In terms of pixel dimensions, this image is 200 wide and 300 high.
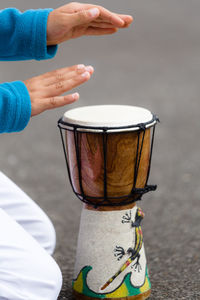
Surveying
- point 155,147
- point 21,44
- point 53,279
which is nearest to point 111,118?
point 21,44

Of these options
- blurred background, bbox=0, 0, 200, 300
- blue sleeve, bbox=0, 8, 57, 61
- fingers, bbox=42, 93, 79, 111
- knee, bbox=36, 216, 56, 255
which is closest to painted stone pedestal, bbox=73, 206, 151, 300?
blurred background, bbox=0, 0, 200, 300

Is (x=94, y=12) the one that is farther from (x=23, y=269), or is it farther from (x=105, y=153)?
(x=23, y=269)

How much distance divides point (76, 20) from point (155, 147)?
2039 millimetres

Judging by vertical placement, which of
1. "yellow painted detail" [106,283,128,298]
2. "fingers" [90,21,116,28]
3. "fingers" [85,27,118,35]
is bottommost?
"yellow painted detail" [106,283,128,298]

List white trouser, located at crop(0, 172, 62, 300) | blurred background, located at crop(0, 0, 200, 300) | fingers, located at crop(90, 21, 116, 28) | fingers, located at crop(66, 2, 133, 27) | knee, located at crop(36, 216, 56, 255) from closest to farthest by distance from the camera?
white trouser, located at crop(0, 172, 62, 300) < fingers, located at crop(66, 2, 133, 27) < fingers, located at crop(90, 21, 116, 28) < knee, located at crop(36, 216, 56, 255) < blurred background, located at crop(0, 0, 200, 300)

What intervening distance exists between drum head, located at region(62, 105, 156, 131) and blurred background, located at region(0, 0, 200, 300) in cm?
66

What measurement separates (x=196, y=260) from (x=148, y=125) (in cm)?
73

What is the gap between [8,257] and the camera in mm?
1594

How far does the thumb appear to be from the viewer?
1.78 m

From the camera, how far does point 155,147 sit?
3.75 metres

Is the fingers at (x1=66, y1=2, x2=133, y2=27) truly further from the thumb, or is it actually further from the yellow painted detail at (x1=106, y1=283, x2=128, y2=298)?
the yellow painted detail at (x1=106, y1=283, x2=128, y2=298)

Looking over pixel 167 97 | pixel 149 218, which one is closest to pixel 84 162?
pixel 149 218

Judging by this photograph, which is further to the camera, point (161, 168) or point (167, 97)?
point (167, 97)

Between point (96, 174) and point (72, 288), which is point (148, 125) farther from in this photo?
point (72, 288)
